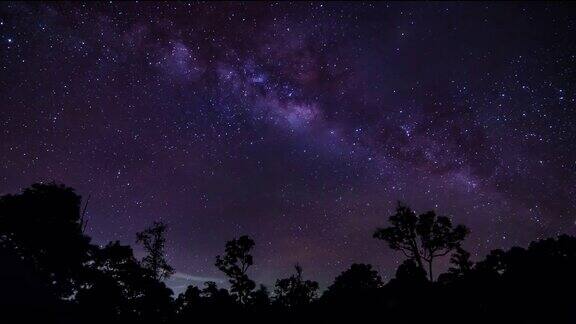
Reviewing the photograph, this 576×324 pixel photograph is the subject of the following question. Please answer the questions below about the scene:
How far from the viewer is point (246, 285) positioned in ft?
132

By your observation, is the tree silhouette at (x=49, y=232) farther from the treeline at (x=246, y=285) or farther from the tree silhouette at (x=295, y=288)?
the tree silhouette at (x=295, y=288)

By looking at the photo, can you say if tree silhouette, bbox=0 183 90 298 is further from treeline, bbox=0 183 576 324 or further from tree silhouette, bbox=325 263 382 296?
tree silhouette, bbox=325 263 382 296

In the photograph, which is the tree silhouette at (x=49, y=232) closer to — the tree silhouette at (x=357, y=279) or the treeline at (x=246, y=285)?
the treeline at (x=246, y=285)

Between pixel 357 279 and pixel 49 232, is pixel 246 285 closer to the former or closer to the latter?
pixel 357 279

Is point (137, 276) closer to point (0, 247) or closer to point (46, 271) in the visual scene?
point (46, 271)

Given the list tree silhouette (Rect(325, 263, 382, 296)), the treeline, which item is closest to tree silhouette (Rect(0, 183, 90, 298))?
the treeline

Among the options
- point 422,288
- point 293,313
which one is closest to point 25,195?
point 293,313

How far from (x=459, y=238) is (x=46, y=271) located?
132 ft

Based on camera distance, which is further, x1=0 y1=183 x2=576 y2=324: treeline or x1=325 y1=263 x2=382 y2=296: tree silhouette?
x1=325 y1=263 x2=382 y2=296: tree silhouette

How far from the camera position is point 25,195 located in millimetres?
29016

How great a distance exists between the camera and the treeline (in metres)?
22.1

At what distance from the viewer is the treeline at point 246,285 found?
22.1 metres

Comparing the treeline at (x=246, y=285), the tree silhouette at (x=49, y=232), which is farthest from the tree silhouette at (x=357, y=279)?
the tree silhouette at (x=49, y=232)

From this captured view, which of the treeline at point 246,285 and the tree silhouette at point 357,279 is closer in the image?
the treeline at point 246,285
